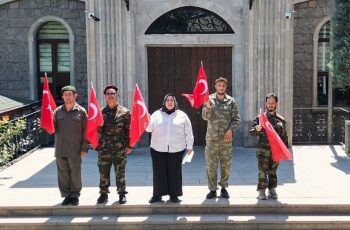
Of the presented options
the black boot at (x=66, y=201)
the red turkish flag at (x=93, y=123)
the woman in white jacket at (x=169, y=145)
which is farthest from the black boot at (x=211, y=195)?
the black boot at (x=66, y=201)

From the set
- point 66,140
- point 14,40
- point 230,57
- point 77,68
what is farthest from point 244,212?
point 14,40

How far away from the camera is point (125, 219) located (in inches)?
275

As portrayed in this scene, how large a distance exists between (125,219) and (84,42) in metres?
8.06

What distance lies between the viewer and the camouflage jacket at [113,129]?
23.2 ft

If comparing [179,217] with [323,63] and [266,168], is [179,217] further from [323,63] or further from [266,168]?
[323,63]

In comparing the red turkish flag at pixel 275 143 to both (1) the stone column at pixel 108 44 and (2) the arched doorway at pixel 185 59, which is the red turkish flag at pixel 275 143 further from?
(1) the stone column at pixel 108 44

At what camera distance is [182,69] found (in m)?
12.0

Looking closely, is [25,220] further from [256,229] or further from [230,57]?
[230,57]

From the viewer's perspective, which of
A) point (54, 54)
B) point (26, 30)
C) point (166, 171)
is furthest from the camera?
point (54, 54)

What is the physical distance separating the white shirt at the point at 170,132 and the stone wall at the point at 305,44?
790cm

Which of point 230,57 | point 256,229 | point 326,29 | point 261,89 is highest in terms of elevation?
point 326,29

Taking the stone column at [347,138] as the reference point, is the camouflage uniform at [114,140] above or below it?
above

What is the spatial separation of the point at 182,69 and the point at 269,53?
2.13 metres

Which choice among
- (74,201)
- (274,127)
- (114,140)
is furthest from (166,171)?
(274,127)
